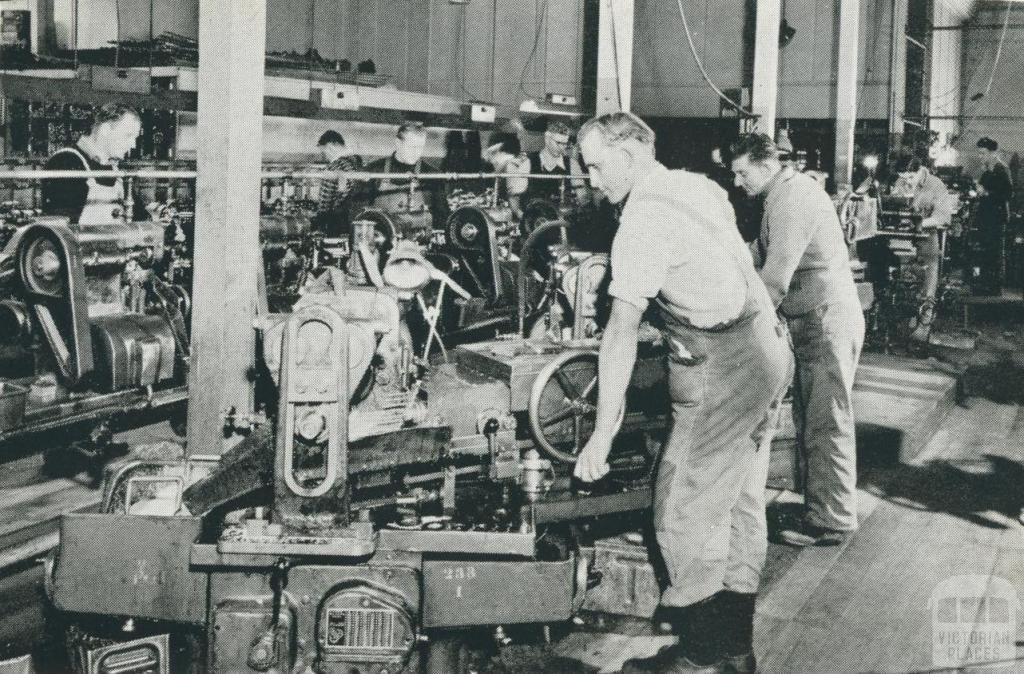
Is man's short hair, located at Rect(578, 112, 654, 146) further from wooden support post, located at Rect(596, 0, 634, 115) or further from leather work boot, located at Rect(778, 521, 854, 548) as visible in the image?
wooden support post, located at Rect(596, 0, 634, 115)

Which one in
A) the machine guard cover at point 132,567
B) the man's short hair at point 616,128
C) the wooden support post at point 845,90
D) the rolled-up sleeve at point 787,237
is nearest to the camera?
the machine guard cover at point 132,567

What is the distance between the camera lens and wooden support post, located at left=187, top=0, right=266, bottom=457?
11.7ft

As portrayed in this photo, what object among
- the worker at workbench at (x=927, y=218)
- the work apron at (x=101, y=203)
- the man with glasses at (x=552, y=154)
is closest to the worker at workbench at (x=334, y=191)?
the work apron at (x=101, y=203)

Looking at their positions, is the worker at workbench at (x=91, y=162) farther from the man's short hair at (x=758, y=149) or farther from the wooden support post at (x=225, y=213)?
the man's short hair at (x=758, y=149)

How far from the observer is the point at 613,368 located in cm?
280

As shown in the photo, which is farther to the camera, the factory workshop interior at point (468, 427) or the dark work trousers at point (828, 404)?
the dark work trousers at point (828, 404)

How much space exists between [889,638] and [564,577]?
1.39 metres

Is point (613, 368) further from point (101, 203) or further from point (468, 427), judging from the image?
point (101, 203)

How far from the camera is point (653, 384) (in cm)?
430

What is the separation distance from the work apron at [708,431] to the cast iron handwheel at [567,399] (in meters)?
0.73

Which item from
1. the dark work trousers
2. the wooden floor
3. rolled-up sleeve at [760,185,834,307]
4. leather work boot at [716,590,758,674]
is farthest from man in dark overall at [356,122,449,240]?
leather work boot at [716,590,758,674]

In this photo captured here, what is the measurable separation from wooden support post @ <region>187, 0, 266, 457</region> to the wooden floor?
1696 millimetres

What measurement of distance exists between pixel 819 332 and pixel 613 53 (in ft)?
9.60

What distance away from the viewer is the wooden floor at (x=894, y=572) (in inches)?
128
